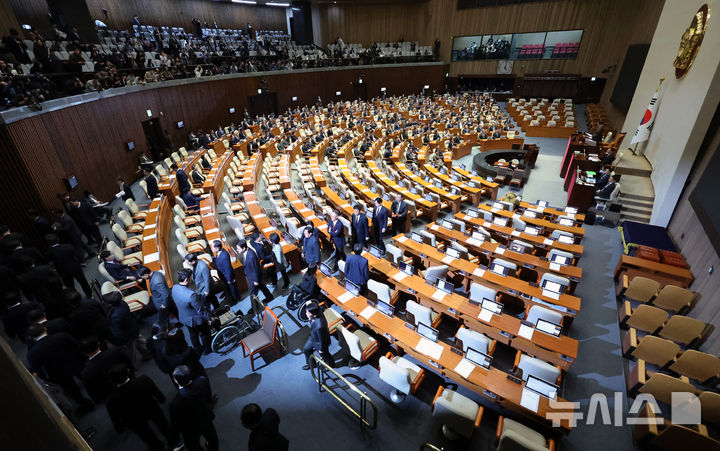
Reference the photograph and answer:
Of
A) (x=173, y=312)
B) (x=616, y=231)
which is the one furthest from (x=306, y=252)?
(x=616, y=231)

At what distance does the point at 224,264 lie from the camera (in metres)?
6.52

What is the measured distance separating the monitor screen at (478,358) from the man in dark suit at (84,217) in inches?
407

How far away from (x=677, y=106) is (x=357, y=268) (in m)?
12.5

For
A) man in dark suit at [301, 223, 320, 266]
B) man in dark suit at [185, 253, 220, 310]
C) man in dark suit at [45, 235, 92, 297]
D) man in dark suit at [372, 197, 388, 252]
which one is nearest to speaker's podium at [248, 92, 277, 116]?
man in dark suit at [372, 197, 388, 252]

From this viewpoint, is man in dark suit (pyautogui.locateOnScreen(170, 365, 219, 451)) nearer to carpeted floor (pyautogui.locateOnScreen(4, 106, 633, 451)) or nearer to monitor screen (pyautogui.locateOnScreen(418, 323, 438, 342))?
carpeted floor (pyautogui.locateOnScreen(4, 106, 633, 451))

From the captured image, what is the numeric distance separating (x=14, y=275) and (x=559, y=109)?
108 feet

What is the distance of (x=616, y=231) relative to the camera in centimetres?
1064

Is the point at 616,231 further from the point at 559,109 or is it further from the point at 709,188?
the point at 559,109

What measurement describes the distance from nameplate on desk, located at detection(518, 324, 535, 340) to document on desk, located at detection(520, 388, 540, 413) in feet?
3.47

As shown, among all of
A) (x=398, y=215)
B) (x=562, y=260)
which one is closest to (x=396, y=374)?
(x=562, y=260)

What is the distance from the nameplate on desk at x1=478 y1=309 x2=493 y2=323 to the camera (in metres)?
5.63

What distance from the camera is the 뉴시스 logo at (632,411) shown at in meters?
4.17

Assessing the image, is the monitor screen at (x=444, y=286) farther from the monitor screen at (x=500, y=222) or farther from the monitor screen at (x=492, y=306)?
the monitor screen at (x=500, y=222)

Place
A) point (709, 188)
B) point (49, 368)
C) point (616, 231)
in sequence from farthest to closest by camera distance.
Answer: point (616, 231)
point (709, 188)
point (49, 368)
